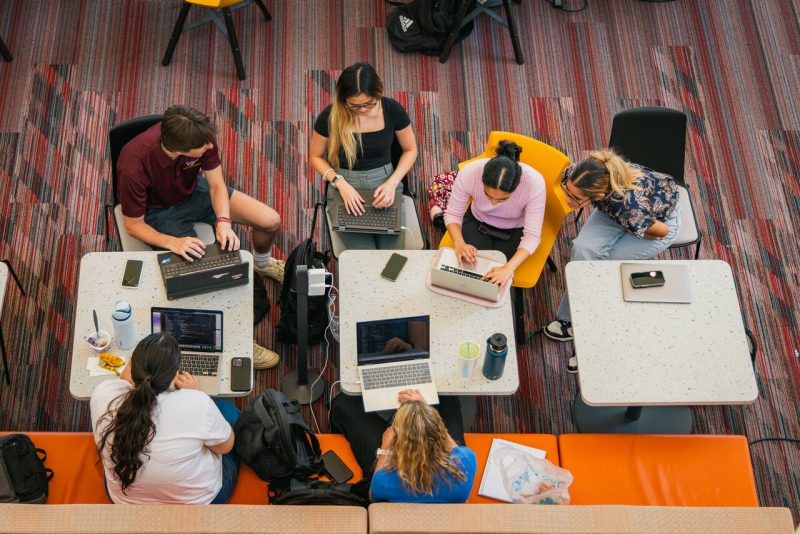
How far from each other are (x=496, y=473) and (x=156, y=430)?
130 cm

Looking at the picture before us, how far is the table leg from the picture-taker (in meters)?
3.43

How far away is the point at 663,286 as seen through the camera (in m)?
3.00

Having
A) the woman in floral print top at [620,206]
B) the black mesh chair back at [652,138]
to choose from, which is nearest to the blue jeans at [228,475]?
the woman in floral print top at [620,206]

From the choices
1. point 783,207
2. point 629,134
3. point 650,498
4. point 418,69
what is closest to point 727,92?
point 783,207

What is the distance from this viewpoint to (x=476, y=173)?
10.8ft

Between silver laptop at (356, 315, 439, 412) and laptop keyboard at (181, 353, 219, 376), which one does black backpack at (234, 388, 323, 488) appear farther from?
silver laptop at (356, 315, 439, 412)

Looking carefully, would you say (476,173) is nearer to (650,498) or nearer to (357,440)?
(357,440)

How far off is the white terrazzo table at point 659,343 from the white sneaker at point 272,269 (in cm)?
152

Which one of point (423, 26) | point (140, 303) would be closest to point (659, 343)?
point (140, 303)

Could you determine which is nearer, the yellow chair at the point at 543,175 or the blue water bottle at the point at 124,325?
the blue water bottle at the point at 124,325

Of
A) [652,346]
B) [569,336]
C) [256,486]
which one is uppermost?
[652,346]

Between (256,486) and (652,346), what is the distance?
163cm

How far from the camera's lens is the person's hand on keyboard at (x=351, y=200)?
3.35 meters

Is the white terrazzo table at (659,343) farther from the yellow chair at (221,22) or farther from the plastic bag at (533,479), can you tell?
the yellow chair at (221,22)
